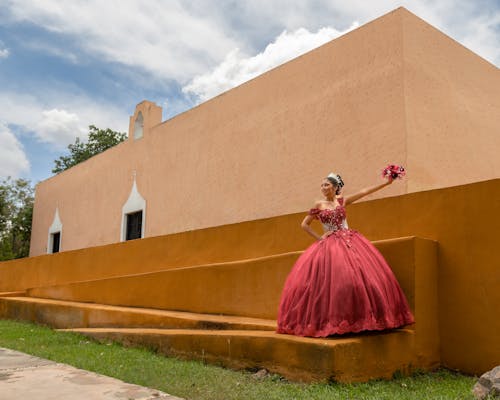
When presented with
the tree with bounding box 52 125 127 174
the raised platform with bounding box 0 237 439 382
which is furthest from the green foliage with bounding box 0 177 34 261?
the raised platform with bounding box 0 237 439 382

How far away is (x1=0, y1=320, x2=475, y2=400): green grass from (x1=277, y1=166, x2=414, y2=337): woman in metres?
0.45

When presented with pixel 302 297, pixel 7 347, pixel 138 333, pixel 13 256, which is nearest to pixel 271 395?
pixel 302 297

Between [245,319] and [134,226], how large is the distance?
8.42 m

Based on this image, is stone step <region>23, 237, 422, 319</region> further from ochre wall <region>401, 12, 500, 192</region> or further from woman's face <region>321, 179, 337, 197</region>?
ochre wall <region>401, 12, 500, 192</region>

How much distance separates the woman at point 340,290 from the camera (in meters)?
4.13

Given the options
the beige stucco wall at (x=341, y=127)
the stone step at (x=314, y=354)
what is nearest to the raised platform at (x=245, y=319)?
the stone step at (x=314, y=354)

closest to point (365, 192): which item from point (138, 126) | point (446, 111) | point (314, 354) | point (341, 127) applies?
point (314, 354)

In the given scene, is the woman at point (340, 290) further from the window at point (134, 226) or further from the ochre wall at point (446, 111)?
the window at point (134, 226)

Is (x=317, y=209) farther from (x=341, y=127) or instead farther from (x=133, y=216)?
(x=133, y=216)

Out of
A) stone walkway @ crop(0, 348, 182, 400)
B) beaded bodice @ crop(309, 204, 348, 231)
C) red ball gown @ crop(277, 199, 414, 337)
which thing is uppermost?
beaded bodice @ crop(309, 204, 348, 231)

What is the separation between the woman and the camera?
13.6 ft

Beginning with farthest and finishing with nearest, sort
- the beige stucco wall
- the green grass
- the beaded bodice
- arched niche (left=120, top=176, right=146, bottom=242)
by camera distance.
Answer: arched niche (left=120, top=176, right=146, bottom=242)
the beige stucco wall
the beaded bodice
the green grass

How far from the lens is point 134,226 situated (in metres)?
13.6

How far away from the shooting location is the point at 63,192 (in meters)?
17.4
